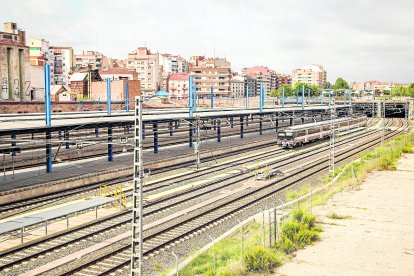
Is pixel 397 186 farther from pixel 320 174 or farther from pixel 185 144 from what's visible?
pixel 185 144

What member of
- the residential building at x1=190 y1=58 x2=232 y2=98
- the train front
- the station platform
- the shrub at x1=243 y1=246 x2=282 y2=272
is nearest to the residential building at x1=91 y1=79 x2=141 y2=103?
the station platform

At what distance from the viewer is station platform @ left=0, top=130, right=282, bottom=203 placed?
27969mm

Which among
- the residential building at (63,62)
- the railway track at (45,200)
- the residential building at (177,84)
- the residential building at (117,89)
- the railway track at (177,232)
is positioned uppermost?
the residential building at (63,62)

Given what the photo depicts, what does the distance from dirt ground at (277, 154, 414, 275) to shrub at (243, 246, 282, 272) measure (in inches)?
17.4

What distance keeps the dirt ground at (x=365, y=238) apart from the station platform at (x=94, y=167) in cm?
1606

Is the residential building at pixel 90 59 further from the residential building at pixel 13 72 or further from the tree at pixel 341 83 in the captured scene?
the tree at pixel 341 83

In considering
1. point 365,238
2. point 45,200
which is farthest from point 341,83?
point 365,238

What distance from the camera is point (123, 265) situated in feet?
53.0

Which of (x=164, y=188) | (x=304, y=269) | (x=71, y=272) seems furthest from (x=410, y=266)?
(x=164, y=188)

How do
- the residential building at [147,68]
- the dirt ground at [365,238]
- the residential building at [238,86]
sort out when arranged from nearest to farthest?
the dirt ground at [365,238] < the residential building at [147,68] < the residential building at [238,86]

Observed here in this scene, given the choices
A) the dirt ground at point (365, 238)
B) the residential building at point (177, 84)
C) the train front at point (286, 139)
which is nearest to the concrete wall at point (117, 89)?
the train front at point (286, 139)

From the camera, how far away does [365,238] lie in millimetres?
18469

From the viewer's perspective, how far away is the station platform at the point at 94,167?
2797 centimetres

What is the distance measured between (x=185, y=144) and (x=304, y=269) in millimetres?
37566
